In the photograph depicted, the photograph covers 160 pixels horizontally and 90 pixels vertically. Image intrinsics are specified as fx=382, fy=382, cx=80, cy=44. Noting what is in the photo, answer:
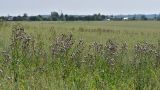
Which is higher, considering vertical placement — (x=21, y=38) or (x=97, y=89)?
(x=21, y=38)

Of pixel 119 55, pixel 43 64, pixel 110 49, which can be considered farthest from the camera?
pixel 119 55

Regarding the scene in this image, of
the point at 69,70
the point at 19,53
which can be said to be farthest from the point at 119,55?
the point at 19,53

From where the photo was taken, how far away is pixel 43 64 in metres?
6.92

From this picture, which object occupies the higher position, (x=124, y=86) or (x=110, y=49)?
(x=110, y=49)

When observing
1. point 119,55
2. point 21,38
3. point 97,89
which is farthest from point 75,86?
point 119,55

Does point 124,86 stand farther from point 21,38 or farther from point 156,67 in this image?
point 21,38

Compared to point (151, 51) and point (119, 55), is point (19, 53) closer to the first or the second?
point (119, 55)

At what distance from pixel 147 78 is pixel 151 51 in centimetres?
125

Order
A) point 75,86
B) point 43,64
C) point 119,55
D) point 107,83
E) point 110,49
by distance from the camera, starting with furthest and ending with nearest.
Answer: point 119,55
point 43,64
point 110,49
point 107,83
point 75,86

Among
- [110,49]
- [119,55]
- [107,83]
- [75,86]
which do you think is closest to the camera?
[75,86]

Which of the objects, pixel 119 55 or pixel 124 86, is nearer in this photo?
pixel 124 86

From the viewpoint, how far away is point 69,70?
648 centimetres

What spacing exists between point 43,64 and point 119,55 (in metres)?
1.54

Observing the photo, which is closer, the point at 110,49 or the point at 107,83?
the point at 107,83
